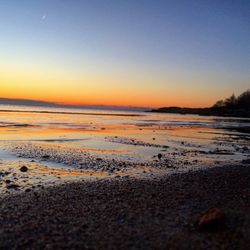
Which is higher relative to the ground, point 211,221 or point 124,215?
point 211,221

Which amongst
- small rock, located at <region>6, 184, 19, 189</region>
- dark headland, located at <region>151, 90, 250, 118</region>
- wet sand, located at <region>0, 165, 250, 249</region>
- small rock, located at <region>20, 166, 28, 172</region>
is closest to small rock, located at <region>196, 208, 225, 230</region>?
wet sand, located at <region>0, 165, 250, 249</region>

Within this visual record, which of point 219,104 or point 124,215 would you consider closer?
point 124,215

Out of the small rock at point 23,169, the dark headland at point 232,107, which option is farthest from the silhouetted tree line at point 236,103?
the small rock at point 23,169

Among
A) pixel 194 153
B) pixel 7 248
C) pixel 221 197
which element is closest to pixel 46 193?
pixel 7 248

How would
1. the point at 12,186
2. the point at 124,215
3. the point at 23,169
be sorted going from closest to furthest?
1. the point at 124,215
2. the point at 12,186
3. the point at 23,169

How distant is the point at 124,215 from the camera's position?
23.5 ft

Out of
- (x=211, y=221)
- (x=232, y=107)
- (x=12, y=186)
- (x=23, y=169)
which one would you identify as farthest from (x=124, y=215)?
(x=232, y=107)

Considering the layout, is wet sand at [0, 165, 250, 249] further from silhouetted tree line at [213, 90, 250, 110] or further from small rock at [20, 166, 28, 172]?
silhouetted tree line at [213, 90, 250, 110]

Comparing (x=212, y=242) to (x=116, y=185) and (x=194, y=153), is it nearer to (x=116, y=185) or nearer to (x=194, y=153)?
(x=116, y=185)

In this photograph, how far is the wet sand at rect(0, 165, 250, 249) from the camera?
19.2ft

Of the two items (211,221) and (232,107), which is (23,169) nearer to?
(211,221)

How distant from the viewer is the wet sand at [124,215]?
584cm

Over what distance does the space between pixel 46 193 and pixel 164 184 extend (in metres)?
3.45

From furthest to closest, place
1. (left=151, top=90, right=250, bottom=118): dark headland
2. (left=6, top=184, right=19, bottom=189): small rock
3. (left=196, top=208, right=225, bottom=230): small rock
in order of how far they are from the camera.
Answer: (left=151, top=90, right=250, bottom=118): dark headland
(left=6, top=184, right=19, bottom=189): small rock
(left=196, top=208, right=225, bottom=230): small rock
